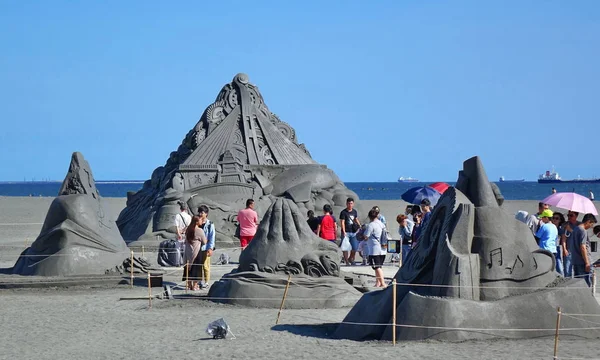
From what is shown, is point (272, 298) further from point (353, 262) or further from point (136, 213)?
point (136, 213)

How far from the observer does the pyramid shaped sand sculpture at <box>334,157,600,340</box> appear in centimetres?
878

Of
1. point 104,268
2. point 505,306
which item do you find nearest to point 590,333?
point 505,306

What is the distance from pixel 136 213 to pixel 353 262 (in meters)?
7.58

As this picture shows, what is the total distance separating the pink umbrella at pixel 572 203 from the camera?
1427 cm

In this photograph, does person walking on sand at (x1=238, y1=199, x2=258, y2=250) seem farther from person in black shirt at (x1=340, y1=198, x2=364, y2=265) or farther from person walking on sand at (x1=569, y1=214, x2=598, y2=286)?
person walking on sand at (x1=569, y1=214, x2=598, y2=286)

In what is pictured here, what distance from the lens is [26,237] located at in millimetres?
26531

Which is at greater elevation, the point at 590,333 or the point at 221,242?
the point at 221,242

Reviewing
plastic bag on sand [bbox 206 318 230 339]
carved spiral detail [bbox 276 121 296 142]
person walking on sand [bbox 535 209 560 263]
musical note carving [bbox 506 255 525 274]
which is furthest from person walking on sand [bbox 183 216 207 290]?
carved spiral detail [bbox 276 121 296 142]

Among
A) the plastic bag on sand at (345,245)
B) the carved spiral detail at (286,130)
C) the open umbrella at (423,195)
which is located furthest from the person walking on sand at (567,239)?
the carved spiral detail at (286,130)

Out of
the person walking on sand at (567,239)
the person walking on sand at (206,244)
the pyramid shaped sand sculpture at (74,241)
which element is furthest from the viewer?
the pyramid shaped sand sculpture at (74,241)

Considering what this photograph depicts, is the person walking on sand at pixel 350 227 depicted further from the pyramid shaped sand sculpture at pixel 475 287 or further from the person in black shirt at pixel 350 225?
the pyramid shaped sand sculpture at pixel 475 287

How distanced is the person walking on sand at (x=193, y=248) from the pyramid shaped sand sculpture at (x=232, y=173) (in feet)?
23.8

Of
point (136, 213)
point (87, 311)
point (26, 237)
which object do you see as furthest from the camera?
point (26, 237)

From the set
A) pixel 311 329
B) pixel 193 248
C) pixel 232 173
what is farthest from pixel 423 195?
pixel 311 329
